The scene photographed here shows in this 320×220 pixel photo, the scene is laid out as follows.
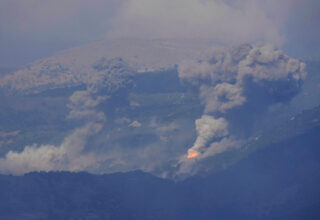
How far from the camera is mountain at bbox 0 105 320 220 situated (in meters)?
91.1

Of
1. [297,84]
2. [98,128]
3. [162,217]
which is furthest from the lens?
[98,128]

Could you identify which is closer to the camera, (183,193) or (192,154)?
(183,193)

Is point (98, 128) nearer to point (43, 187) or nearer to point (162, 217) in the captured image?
point (43, 187)

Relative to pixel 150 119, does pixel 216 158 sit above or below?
below

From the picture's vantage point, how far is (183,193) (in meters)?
102

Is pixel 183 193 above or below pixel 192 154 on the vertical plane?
below

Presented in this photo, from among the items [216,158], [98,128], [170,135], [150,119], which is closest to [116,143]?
[98,128]

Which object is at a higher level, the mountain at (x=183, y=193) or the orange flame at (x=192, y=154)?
the orange flame at (x=192, y=154)

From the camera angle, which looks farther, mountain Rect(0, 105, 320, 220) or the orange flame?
the orange flame

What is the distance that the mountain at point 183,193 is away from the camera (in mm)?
91062

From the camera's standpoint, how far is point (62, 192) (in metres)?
101

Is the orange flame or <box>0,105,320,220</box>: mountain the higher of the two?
the orange flame

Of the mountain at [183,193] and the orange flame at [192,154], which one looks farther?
the orange flame at [192,154]

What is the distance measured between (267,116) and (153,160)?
5240 cm
